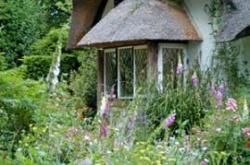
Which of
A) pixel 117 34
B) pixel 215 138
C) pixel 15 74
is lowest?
pixel 215 138

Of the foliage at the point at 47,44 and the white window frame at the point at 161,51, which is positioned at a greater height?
the foliage at the point at 47,44

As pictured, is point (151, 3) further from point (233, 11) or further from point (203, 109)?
point (203, 109)

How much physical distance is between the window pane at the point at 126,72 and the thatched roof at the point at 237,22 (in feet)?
8.34

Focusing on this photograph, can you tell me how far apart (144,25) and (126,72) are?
1.85 m

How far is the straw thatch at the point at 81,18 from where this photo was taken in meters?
16.5

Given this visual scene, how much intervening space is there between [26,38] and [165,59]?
8189mm

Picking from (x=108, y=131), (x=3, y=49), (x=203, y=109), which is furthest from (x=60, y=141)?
(x=3, y=49)

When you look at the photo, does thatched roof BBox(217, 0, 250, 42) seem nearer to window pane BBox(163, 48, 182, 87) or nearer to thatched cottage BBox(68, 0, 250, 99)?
thatched cottage BBox(68, 0, 250, 99)

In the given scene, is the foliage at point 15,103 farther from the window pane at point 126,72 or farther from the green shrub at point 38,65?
the green shrub at point 38,65

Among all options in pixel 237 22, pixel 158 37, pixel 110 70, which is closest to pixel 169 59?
pixel 158 37

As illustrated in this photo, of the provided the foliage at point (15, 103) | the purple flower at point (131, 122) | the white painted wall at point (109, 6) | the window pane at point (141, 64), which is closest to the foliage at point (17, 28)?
the white painted wall at point (109, 6)

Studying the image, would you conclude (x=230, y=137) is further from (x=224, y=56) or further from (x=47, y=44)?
(x=47, y=44)

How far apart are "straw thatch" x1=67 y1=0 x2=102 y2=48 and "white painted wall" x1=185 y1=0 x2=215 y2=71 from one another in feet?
12.7

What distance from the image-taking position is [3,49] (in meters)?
19.1
